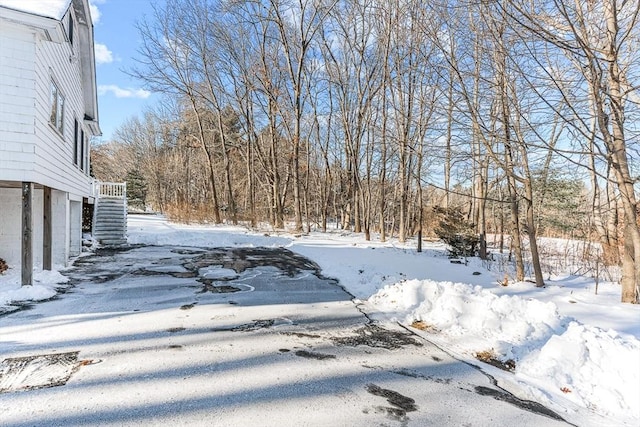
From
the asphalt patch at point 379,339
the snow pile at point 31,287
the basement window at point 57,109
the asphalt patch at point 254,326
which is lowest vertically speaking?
the asphalt patch at point 379,339

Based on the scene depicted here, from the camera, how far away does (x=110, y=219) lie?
15.5 metres

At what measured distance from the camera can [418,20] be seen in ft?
23.6

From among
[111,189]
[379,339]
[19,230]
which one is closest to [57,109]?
[19,230]

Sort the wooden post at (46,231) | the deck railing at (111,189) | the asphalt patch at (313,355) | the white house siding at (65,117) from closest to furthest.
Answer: the asphalt patch at (313,355) < the white house siding at (65,117) < the wooden post at (46,231) < the deck railing at (111,189)

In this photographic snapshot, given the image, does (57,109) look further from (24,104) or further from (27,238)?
(27,238)

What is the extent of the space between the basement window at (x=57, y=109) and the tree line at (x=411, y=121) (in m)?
7.75

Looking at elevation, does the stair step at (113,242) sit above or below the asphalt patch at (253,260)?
above

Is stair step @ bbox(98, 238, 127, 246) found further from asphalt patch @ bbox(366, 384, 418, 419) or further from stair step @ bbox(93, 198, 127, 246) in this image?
asphalt patch @ bbox(366, 384, 418, 419)

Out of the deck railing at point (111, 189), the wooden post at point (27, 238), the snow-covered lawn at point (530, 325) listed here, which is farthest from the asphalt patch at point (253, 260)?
the deck railing at point (111, 189)

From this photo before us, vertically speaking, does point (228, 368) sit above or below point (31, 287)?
below

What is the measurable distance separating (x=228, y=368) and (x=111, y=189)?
688 inches

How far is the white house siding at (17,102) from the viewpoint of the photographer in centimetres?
644

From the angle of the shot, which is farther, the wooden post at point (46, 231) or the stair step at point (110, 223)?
the stair step at point (110, 223)

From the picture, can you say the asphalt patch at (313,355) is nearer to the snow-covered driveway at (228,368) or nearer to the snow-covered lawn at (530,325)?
the snow-covered driveway at (228,368)
